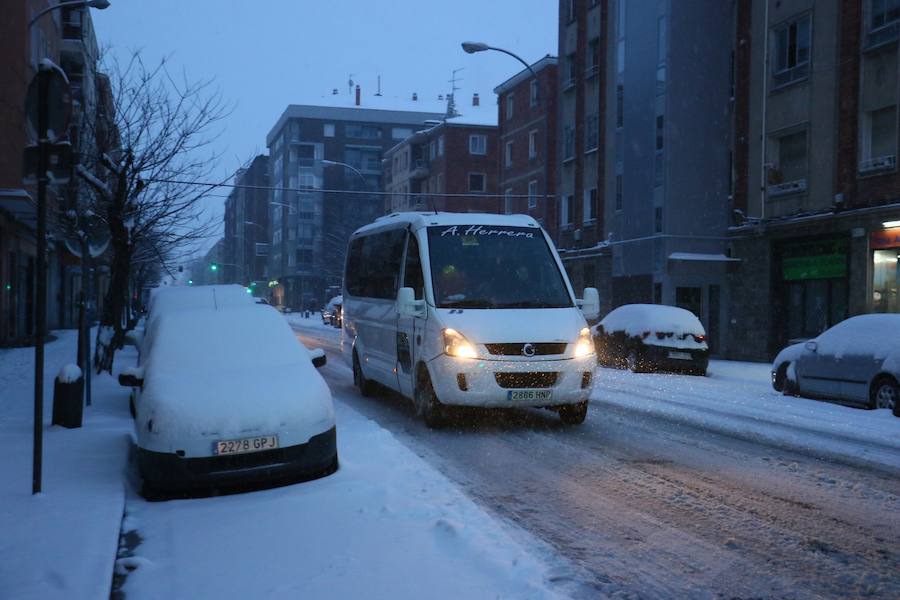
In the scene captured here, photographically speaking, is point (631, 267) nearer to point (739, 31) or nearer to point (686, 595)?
point (739, 31)

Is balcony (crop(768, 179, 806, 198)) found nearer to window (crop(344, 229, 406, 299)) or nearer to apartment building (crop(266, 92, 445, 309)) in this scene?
window (crop(344, 229, 406, 299))

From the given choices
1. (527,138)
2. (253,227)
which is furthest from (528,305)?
(253,227)

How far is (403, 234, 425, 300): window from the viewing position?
10203 millimetres

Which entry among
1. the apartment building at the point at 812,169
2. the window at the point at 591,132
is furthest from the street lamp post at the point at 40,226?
the window at the point at 591,132

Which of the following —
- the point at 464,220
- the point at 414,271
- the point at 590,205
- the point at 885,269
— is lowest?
the point at 414,271

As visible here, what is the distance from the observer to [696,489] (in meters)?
6.62

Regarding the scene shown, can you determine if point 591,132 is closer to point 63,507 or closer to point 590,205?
point 590,205

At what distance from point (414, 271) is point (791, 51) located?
18259 millimetres

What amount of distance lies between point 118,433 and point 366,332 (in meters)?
4.80

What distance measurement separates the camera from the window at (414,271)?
10203 mm

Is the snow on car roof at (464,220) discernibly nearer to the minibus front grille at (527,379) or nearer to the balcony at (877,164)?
the minibus front grille at (527,379)

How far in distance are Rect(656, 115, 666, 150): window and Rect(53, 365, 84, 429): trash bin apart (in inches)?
939

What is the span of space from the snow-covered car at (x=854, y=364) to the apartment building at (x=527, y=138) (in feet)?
87.6

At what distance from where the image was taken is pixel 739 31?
2653 centimetres
